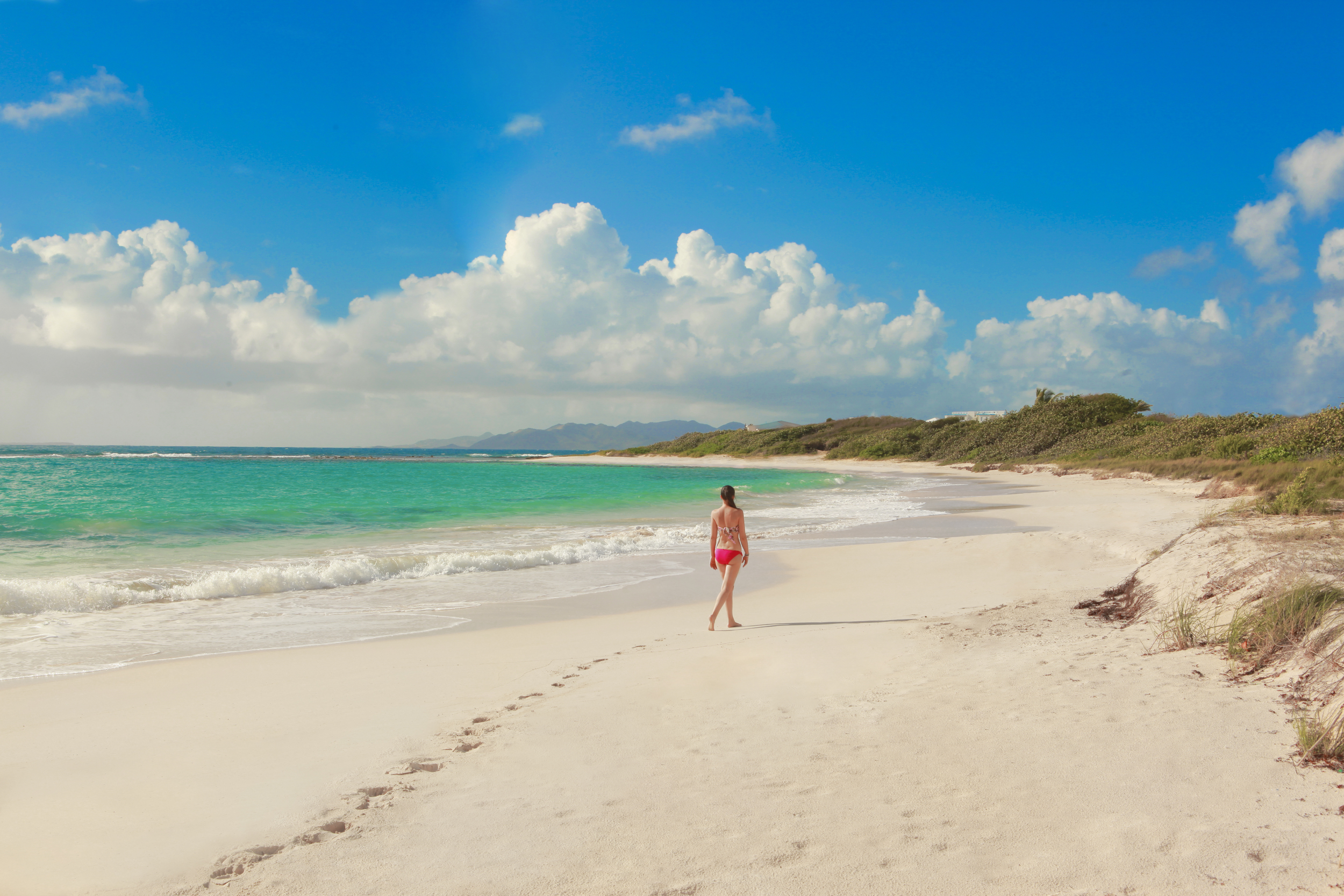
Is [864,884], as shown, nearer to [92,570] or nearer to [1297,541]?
[1297,541]

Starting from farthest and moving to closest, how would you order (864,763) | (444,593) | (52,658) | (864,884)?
1. (444,593)
2. (52,658)
3. (864,763)
4. (864,884)

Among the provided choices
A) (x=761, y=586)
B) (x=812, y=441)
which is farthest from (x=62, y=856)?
(x=812, y=441)

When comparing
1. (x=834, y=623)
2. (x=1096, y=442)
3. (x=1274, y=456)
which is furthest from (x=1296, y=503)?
(x=1096, y=442)

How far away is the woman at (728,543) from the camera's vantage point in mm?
8296

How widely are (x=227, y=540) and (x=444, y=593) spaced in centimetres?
856

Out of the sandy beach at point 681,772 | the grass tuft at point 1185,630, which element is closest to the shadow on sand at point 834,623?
the sandy beach at point 681,772

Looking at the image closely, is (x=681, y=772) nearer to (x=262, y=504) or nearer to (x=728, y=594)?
(x=728, y=594)

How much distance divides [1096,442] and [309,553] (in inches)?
2098

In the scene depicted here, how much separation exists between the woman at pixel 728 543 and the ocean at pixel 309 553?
346cm

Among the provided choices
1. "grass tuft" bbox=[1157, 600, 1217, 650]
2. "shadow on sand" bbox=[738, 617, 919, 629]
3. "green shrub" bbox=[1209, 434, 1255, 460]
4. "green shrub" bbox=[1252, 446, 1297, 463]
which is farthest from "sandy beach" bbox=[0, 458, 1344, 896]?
"green shrub" bbox=[1209, 434, 1255, 460]

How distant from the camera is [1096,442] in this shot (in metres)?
51.5

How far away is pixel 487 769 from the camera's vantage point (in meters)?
4.16

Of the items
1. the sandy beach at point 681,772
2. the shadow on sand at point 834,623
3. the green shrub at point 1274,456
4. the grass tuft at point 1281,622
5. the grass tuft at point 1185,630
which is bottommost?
the shadow on sand at point 834,623

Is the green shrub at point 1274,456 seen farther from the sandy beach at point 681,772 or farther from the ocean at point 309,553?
the sandy beach at point 681,772
